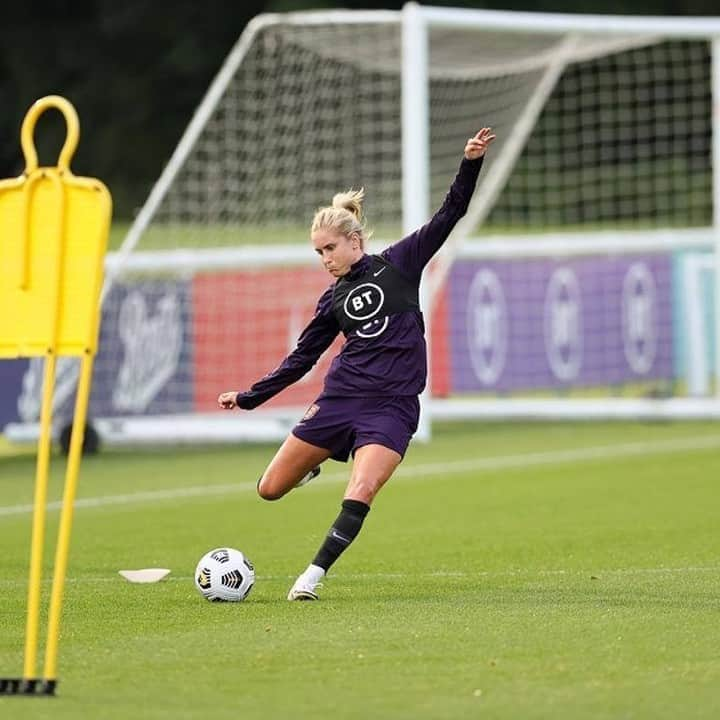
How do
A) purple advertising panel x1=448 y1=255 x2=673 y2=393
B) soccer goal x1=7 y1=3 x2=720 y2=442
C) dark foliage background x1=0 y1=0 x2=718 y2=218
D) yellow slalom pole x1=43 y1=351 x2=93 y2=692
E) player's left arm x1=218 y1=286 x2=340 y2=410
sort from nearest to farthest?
yellow slalom pole x1=43 y1=351 x2=93 y2=692 → player's left arm x1=218 y1=286 x2=340 y2=410 → soccer goal x1=7 y1=3 x2=720 y2=442 → purple advertising panel x1=448 y1=255 x2=673 y2=393 → dark foliage background x1=0 y1=0 x2=718 y2=218

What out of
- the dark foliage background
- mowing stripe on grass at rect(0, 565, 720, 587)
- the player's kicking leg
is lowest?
mowing stripe on grass at rect(0, 565, 720, 587)

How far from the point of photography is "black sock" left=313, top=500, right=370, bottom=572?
30.7 ft

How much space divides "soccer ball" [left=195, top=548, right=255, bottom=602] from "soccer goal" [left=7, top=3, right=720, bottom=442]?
10.1m

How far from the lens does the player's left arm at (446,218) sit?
9.34 meters

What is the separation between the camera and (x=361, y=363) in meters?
9.64

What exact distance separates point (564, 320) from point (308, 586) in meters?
16.3

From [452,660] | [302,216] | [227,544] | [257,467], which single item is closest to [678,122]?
[302,216]

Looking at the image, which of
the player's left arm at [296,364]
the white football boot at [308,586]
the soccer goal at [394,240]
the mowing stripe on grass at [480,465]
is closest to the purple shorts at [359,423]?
the player's left arm at [296,364]

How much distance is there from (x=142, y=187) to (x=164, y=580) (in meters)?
36.8

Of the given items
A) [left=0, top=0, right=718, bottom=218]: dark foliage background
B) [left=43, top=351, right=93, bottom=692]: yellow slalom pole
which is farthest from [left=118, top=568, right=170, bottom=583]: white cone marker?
[left=0, top=0, right=718, bottom=218]: dark foliage background

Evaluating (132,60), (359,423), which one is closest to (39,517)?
(359,423)

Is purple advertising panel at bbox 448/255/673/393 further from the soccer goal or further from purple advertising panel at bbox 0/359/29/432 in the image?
purple advertising panel at bbox 0/359/29/432

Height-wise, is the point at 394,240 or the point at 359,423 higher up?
the point at 394,240

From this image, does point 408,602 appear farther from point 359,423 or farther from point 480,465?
point 480,465
